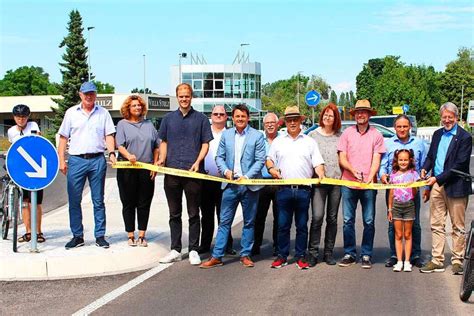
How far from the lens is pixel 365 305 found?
262 inches

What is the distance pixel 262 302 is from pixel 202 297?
2.07ft

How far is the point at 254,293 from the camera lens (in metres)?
7.18

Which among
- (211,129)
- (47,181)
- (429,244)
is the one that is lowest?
(429,244)

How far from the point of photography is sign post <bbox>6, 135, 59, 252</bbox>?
27.9 ft

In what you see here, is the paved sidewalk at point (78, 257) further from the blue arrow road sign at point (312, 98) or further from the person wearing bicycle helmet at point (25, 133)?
the blue arrow road sign at point (312, 98)

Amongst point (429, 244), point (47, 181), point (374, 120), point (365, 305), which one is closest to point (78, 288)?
point (47, 181)

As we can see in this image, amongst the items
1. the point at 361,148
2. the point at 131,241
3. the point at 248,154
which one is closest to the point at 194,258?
the point at 131,241

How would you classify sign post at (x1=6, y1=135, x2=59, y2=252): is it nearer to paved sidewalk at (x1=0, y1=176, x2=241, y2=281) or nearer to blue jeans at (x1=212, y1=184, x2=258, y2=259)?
paved sidewalk at (x1=0, y1=176, x2=241, y2=281)

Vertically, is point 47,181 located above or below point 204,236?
above

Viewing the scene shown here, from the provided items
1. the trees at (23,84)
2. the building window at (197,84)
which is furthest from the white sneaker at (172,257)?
the trees at (23,84)

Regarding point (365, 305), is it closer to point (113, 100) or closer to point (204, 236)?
point (204, 236)

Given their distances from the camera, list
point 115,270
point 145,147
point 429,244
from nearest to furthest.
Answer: point 115,270, point 145,147, point 429,244

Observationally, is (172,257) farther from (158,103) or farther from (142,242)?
(158,103)

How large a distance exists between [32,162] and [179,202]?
73.9 inches
